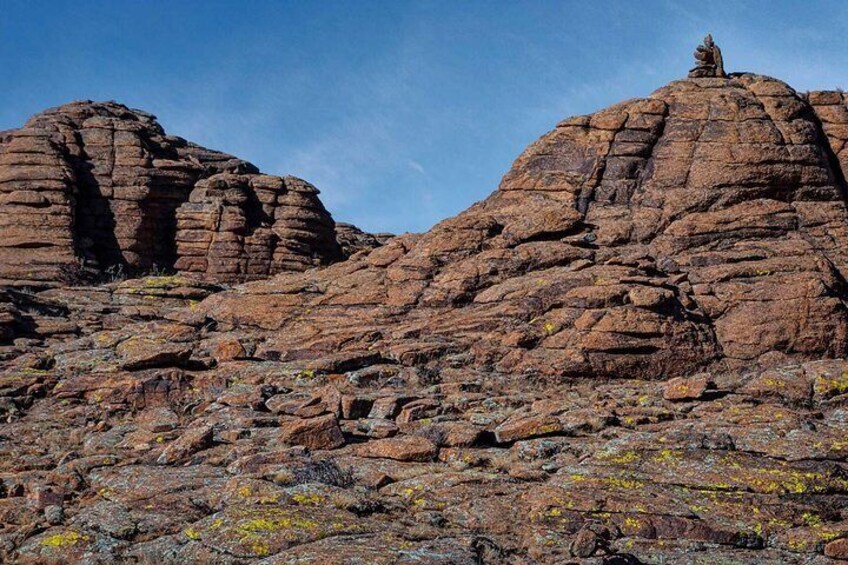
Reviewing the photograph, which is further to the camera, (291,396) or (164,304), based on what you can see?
(164,304)

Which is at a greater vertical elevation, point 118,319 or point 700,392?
point 118,319

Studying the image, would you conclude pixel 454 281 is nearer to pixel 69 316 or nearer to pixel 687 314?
pixel 687 314

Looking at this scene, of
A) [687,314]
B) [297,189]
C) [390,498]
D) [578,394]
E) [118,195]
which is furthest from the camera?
[297,189]

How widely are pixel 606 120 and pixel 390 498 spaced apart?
31.2 m

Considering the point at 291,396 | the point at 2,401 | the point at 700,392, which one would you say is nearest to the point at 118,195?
the point at 2,401

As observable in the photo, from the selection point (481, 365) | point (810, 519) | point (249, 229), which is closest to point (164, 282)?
point (249, 229)

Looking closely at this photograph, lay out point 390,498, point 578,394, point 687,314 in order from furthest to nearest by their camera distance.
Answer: point 687,314 → point 578,394 → point 390,498

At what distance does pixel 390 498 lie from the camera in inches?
1094

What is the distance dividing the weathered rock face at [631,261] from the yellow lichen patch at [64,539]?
57.4 ft

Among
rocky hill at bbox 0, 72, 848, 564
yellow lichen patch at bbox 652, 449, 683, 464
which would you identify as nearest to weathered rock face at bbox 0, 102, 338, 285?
rocky hill at bbox 0, 72, 848, 564

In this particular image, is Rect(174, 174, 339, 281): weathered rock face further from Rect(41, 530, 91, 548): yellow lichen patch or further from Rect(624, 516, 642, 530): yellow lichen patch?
Rect(624, 516, 642, 530): yellow lichen patch

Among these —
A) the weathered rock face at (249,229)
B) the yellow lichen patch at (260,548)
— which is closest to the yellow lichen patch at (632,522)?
the yellow lichen patch at (260,548)

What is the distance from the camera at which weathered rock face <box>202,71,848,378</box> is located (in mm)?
39312

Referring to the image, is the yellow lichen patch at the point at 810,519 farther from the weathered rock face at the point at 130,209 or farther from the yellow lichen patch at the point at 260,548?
the weathered rock face at the point at 130,209
